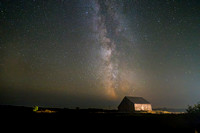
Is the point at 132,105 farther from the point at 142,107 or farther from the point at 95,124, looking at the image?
the point at 95,124

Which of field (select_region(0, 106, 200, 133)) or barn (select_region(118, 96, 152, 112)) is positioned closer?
field (select_region(0, 106, 200, 133))

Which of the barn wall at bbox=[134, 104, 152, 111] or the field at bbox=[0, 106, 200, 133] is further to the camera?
the barn wall at bbox=[134, 104, 152, 111]

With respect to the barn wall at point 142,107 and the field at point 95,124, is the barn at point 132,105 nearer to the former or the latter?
the barn wall at point 142,107

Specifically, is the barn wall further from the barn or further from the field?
the field

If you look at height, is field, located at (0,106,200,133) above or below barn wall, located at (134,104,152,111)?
below

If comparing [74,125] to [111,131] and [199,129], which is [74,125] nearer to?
[111,131]

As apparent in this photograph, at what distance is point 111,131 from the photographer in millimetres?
6426

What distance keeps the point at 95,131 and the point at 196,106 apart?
20452 millimetres

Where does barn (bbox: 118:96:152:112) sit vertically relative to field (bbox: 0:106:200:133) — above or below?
above

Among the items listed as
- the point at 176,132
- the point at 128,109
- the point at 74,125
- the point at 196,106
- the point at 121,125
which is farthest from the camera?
the point at 128,109

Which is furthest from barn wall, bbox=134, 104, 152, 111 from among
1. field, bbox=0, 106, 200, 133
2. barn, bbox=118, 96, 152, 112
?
field, bbox=0, 106, 200, 133

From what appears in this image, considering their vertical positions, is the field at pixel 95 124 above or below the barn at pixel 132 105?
below

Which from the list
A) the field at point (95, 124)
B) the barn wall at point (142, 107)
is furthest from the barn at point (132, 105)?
the field at point (95, 124)

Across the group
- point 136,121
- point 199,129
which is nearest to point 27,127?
point 136,121
